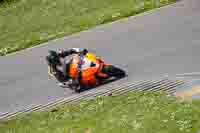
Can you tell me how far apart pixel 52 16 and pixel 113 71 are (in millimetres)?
10683

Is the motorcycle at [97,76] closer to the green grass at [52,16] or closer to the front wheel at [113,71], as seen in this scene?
the front wheel at [113,71]

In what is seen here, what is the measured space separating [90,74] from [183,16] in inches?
289

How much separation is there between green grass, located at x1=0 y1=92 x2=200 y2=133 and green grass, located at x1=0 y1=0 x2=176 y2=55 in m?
8.50

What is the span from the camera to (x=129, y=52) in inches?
873

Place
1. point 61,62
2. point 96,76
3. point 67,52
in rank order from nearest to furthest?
point 96,76 < point 61,62 < point 67,52

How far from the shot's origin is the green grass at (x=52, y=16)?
1045 inches

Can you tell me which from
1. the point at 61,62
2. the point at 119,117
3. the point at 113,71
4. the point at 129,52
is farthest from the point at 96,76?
the point at 119,117

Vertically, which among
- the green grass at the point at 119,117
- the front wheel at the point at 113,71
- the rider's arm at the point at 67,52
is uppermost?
the rider's arm at the point at 67,52

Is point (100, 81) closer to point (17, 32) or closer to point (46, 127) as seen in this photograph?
point (46, 127)

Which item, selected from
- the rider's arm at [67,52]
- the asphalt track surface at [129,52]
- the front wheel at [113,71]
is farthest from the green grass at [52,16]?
the front wheel at [113,71]

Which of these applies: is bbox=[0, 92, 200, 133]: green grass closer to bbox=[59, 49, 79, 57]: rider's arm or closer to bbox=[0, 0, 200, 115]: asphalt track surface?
bbox=[0, 0, 200, 115]: asphalt track surface

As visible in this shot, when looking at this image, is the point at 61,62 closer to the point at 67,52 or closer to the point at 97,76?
the point at 67,52

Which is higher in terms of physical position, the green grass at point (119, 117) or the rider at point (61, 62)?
the rider at point (61, 62)

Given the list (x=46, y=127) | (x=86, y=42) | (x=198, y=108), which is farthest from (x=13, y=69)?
(x=198, y=108)
